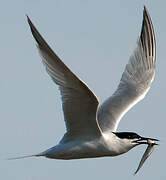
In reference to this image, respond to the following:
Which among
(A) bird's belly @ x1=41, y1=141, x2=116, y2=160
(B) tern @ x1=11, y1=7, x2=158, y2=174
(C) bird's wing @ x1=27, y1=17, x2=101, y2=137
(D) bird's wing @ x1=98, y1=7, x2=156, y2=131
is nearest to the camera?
(C) bird's wing @ x1=27, y1=17, x2=101, y2=137

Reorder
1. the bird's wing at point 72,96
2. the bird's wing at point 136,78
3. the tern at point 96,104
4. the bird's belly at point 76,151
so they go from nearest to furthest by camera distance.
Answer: the bird's wing at point 72,96 < the tern at point 96,104 < the bird's belly at point 76,151 < the bird's wing at point 136,78

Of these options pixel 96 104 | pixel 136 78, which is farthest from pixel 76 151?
pixel 136 78

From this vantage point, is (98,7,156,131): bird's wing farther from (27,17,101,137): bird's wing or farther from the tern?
(27,17,101,137): bird's wing

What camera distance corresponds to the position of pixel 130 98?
12.4 metres

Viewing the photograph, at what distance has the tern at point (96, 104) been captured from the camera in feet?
29.1

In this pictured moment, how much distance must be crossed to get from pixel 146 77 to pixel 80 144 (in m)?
3.59

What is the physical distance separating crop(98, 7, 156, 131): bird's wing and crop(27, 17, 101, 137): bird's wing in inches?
59.4

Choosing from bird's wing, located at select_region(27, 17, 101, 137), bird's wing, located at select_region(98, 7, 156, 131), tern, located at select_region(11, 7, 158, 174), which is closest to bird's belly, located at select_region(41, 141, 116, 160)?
tern, located at select_region(11, 7, 158, 174)

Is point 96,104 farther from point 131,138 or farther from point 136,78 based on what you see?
point 136,78

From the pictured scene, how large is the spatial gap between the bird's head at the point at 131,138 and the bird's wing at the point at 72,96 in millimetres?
641

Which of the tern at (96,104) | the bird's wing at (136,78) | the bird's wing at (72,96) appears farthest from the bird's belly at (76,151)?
the bird's wing at (136,78)

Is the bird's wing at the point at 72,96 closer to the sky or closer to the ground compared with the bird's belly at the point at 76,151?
closer to the sky

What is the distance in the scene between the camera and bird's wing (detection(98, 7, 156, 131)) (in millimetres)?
11875

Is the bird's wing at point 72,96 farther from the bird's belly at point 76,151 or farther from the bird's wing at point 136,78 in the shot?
the bird's wing at point 136,78
